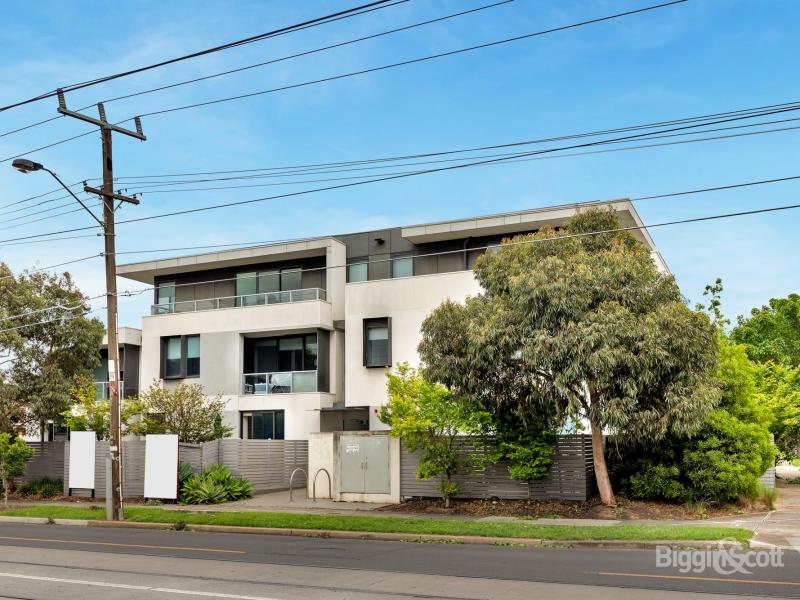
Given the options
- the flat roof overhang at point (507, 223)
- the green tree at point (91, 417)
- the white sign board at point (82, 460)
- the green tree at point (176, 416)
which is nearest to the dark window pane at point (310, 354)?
the flat roof overhang at point (507, 223)

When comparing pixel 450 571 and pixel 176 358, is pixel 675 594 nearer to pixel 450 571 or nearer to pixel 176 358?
pixel 450 571

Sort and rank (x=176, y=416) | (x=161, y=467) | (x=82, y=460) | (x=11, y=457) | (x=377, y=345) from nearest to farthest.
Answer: (x=161, y=467) → (x=176, y=416) → (x=82, y=460) → (x=11, y=457) → (x=377, y=345)

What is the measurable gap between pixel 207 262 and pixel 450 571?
27.0 metres

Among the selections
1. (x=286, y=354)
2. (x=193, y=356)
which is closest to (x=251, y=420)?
(x=286, y=354)

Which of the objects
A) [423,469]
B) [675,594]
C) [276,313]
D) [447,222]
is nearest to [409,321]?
[447,222]

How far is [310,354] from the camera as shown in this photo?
118 feet

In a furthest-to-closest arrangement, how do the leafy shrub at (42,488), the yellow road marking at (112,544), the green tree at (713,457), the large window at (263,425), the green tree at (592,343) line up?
the large window at (263,425) → the leafy shrub at (42,488) → the green tree at (713,457) → the green tree at (592,343) → the yellow road marking at (112,544)

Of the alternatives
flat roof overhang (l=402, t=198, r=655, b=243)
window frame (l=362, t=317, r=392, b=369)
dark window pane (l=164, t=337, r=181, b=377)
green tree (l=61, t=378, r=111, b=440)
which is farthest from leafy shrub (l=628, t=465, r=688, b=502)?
dark window pane (l=164, t=337, r=181, b=377)

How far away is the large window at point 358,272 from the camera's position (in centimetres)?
3478

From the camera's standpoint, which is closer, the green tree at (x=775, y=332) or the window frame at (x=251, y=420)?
the window frame at (x=251, y=420)

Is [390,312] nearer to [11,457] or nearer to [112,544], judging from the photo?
[11,457]

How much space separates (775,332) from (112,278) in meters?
40.6

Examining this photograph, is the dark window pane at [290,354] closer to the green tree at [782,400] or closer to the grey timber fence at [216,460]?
the grey timber fence at [216,460]

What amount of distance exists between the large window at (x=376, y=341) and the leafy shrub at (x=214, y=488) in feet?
24.0
